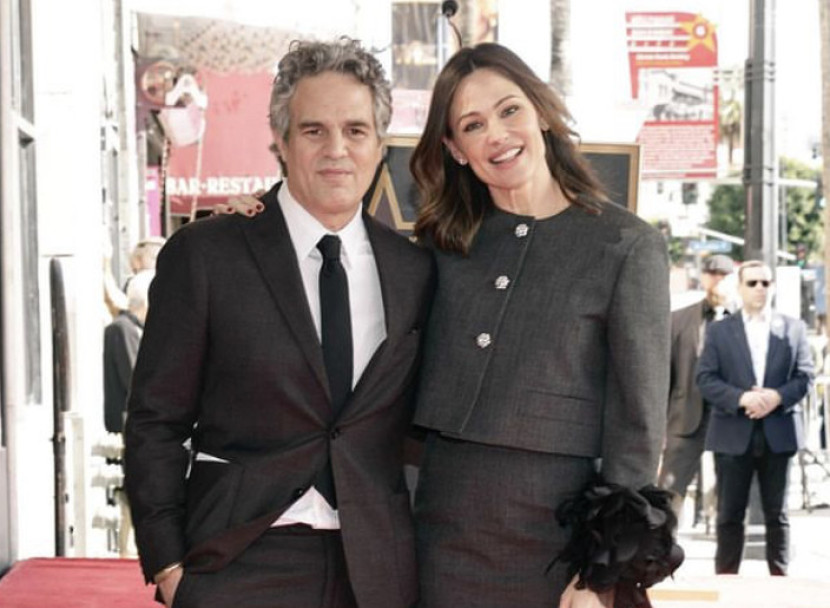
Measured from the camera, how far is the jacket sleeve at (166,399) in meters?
3.22

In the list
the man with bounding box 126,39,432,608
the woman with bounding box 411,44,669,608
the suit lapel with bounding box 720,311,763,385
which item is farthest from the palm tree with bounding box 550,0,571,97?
the man with bounding box 126,39,432,608

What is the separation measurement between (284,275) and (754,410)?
259 inches

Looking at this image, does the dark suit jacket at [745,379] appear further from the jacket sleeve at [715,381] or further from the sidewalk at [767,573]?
the sidewalk at [767,573]

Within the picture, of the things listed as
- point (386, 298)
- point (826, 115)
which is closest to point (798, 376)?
point (826, 115)

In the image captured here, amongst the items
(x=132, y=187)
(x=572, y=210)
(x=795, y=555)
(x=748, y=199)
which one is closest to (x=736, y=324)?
(x=795, y=555)

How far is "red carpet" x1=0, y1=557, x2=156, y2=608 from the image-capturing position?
4641 mm

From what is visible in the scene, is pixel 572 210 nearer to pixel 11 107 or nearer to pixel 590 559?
pixel 590 559

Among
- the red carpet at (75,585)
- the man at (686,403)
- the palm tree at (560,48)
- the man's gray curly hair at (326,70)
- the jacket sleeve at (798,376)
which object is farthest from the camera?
the palm tree at (560,48)

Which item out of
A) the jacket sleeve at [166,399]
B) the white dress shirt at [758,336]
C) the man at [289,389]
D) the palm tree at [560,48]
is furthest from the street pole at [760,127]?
the jacket sleeve at [166,399]

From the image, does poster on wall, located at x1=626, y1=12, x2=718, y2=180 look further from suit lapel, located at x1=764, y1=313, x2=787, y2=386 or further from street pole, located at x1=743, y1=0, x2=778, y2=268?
suit lapel, located at x1=764, y1=313, x2=787, y2=386

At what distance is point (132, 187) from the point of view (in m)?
16.6

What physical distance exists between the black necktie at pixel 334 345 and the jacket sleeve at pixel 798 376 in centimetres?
664

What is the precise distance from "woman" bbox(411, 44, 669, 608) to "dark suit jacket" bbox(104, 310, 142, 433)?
6.00 m

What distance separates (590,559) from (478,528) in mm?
284
